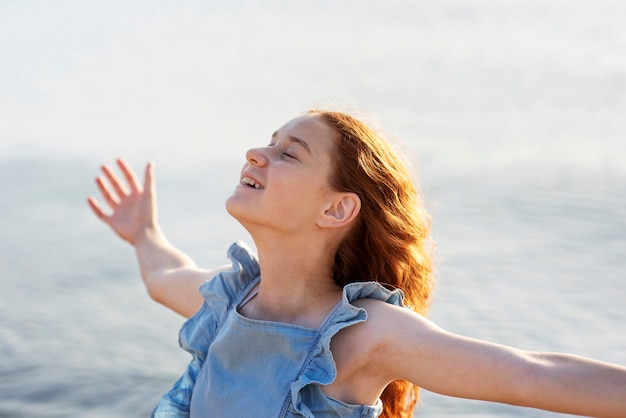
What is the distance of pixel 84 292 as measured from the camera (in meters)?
4.26

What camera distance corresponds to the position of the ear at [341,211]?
8.05 feet

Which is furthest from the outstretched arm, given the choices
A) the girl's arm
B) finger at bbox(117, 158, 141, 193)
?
the girl's arm

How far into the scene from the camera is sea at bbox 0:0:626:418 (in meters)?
3.79

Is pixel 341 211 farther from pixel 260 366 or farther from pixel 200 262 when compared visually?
pixel 200 262

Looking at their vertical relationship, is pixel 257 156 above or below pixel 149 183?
above

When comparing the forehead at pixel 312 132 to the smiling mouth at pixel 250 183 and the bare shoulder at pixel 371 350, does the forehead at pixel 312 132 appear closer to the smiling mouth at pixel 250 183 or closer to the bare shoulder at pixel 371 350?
the smiling mouth at pixel 250 183

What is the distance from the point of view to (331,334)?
228 cm

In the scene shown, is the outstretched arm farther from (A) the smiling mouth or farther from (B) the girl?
(A) the smiling mouth

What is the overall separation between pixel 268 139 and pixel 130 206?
8.04ft

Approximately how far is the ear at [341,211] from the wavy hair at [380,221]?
0.03 m

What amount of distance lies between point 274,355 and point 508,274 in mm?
2133

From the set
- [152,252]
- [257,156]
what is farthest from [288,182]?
[152,252]

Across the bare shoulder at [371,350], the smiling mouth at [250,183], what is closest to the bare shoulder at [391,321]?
the bare shoulder at [371,350]

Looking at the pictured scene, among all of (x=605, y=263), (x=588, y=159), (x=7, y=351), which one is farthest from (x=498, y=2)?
(x=7, y=351)
